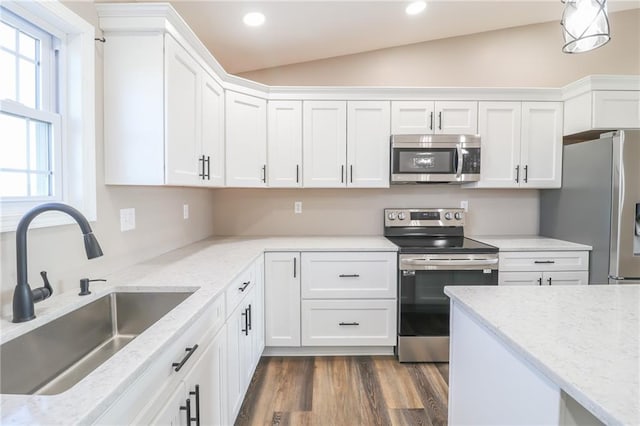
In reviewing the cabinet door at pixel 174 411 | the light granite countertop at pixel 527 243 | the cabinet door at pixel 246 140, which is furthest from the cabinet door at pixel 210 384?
the light granite countertop at pixel 527 243

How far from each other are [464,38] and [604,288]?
2.69 meters

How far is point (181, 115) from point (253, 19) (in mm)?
1072

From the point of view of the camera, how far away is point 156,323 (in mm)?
1059

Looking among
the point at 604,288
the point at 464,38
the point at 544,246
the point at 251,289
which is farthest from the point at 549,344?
the point at 464,38

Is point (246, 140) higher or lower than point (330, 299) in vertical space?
higher

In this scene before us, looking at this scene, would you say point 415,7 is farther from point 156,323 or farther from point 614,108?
point 156,323

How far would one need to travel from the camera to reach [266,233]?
10.7 ft

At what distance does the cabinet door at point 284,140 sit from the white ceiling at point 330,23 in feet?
1.64

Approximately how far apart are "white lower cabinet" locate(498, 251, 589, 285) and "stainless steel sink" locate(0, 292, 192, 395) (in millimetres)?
2384

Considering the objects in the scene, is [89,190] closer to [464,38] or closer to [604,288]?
[604,288]

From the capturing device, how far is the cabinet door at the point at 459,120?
2898 millimetres

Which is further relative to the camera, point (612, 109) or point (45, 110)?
point (612, 109)

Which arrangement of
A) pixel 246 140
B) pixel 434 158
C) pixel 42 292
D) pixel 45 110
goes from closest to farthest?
1. pixel 42 292
2. pixel 45 110
3. pixel 246 140
4. pixel 434 158

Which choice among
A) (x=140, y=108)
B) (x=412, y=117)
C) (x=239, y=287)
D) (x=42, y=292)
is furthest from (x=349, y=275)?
(x=42, y=292)
